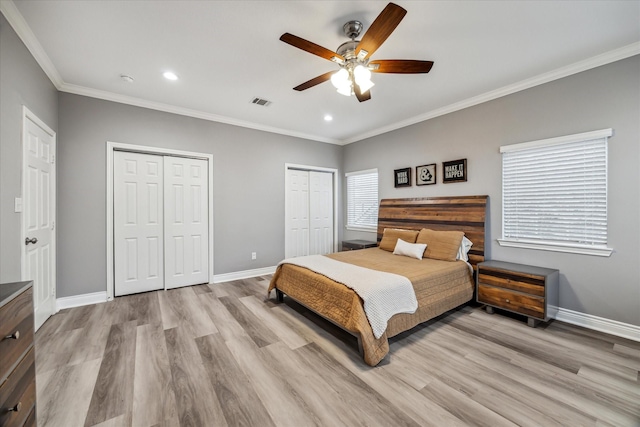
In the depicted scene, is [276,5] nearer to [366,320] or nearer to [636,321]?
[366,320]

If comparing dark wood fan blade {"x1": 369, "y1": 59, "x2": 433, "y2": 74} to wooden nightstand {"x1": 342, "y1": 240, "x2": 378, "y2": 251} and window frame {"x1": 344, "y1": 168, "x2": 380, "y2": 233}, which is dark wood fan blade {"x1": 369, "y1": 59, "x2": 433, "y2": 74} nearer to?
window frame {"x1": 344, "y1": 168, "x2": 380, "y2": 233}

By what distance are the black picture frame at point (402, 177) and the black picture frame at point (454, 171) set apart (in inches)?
24.0

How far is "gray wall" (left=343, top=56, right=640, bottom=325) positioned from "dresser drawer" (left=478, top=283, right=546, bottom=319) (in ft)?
1.64

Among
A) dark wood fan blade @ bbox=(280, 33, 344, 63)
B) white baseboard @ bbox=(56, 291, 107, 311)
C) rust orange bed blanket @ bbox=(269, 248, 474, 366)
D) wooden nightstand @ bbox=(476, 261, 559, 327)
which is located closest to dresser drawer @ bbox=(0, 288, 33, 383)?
rust orange bed blanket @ bbox=(269, 248, 474, 366)

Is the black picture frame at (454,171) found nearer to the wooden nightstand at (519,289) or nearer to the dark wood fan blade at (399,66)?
the wooden nightstand at (519,289)

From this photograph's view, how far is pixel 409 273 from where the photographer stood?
8.90 feet

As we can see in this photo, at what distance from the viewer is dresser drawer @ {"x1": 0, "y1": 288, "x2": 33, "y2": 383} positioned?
998 millimetres

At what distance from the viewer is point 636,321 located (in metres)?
2.44

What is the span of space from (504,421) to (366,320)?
99cm

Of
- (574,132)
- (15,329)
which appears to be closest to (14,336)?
(15,329)

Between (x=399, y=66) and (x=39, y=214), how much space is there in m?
3.79

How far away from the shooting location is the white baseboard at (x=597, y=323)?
8.04ft

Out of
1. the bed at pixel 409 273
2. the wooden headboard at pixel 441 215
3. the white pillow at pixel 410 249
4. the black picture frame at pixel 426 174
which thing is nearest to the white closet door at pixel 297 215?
the wooden headboard at pixel 441 215

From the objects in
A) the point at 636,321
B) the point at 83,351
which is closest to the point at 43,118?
the point at 83,351
